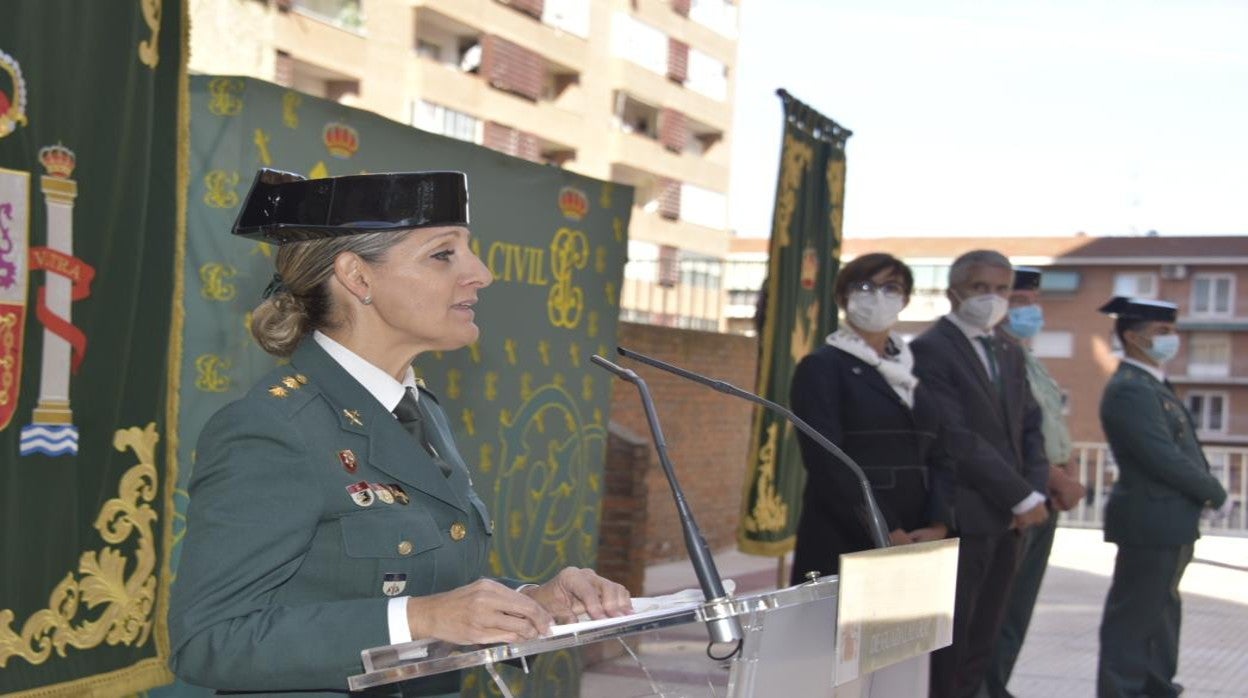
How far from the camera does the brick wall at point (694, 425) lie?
37.8ft

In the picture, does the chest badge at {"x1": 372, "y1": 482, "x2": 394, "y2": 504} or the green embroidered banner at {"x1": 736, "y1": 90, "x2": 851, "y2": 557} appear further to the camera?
the green embroidered banner at {"x1": 736, "y1": 90, "x2": 851, "y2": 557}

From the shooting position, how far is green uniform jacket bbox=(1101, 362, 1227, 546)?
6516mm

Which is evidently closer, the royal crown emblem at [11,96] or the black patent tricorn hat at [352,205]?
the black patent tricorn hat at [352,205]

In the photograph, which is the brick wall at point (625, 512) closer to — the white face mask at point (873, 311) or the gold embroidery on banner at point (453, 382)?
the white face mask at point (873, 311)

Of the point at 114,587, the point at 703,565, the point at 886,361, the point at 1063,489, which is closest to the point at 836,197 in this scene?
the point at 1063,489

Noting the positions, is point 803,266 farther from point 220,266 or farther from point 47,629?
point 47,629

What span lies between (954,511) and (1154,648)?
1.89 m

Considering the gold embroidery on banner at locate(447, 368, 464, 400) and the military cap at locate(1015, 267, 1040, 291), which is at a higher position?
the military cap at locate(1015, 267, 1040, 291)

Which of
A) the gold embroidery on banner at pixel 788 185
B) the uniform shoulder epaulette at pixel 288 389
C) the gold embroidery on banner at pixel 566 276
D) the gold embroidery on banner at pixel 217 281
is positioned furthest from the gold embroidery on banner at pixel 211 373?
the gold embroidery on banner at pixel 788 185

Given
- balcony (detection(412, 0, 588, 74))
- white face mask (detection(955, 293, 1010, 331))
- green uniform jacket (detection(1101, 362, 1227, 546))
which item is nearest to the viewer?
white face mask (detection(955, 293, 1010, 331))

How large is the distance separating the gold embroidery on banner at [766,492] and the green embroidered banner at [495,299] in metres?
1.72

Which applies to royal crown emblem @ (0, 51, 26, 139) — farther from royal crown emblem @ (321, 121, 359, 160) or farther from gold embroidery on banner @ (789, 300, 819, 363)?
gold embroidery on banner @ (789, 300, 819, 363)

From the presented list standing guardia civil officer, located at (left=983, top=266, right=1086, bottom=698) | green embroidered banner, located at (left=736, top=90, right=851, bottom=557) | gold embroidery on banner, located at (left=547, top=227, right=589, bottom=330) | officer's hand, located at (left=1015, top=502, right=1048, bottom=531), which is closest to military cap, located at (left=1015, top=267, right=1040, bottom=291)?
standing guardia civil officer, located at (left=983, top=266, right=1086, bottom=698)

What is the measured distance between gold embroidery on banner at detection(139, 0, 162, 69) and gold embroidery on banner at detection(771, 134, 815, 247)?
13.1 ft
